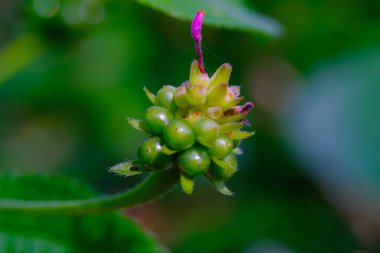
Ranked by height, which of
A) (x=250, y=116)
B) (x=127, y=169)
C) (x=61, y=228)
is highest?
(x=127, y=169)

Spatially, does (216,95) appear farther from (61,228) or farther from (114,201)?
(61,228)

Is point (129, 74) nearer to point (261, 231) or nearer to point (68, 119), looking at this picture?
point (68, 119)

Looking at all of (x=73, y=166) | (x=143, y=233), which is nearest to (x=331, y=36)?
(x=73, y=166)

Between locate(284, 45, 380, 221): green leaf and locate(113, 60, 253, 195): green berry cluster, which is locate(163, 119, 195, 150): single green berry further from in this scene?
locate(284, 45, 380, 221): green leaf

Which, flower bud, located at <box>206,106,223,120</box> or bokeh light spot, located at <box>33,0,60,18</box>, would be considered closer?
flower bud, located at <box>206,106,223,120</box>

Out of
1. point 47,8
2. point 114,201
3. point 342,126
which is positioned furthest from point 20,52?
point 342,126

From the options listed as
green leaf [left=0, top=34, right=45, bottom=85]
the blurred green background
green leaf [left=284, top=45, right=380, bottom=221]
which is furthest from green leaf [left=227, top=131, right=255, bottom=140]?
the blurred green background

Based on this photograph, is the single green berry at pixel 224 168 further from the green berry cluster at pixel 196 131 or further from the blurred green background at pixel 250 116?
the blurred green background at pixel 250 116
